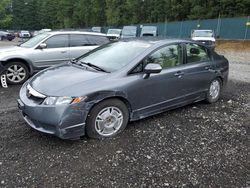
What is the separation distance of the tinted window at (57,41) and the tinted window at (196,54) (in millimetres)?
4198

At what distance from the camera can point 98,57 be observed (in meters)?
4.79

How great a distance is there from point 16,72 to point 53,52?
1.20 meters

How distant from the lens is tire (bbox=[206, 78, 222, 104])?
5.63 m

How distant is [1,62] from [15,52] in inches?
18.4

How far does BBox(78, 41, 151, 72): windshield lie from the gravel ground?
111 centimetres

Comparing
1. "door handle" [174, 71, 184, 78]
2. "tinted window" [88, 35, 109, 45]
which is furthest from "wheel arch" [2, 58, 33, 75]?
"door handle" [174, 71, 184, 78]

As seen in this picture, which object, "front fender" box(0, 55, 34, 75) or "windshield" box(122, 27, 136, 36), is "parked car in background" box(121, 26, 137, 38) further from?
"front fender" box(0, 55, 34, 75)

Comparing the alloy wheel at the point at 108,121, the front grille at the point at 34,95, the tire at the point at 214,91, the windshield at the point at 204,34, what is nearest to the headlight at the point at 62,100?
the front grille at the point at 34,95

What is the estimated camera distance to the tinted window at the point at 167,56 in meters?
4.49

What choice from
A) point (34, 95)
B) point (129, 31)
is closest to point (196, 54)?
point (34, 95)

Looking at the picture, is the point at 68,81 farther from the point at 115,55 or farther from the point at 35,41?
the point at 35,41

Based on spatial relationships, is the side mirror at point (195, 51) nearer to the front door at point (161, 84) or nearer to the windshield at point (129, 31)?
the front door at point (161, 84)

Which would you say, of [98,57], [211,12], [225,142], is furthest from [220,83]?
[211,12]

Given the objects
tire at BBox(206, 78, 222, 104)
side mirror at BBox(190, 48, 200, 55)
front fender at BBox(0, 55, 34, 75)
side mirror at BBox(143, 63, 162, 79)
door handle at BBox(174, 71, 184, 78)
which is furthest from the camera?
front fender at BBox(0, 55, 34, 75)
